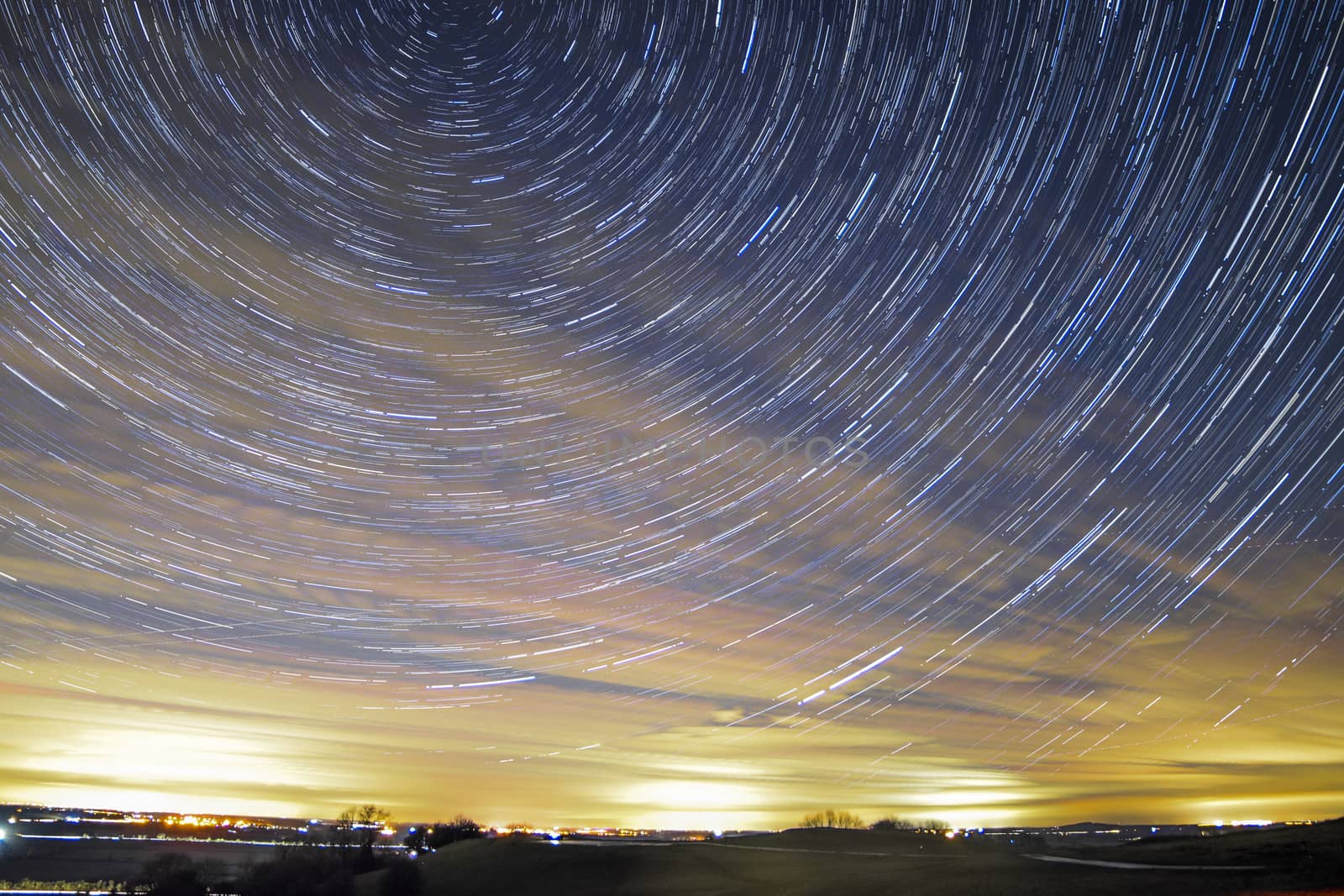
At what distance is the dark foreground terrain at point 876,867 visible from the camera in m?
33.2

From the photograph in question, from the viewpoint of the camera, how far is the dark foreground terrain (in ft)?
109

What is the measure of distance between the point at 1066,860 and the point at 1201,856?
17.5 feet

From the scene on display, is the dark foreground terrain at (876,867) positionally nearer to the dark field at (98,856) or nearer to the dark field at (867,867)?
the dark field at (867,867)

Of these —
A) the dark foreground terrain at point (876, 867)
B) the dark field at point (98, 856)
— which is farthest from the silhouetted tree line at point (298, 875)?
the dark field at point (98, 856)

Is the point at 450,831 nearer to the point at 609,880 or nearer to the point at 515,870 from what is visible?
the point at 515,870

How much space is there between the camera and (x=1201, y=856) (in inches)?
1594

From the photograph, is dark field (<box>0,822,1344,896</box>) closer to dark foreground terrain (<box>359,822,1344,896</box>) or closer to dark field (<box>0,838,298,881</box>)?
dark foreground terrain (<box>359,822,1344,896</box>)

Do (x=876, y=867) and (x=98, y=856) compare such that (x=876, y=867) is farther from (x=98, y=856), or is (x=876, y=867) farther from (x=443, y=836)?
(x=98, y=856)

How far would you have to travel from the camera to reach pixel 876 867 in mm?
44219

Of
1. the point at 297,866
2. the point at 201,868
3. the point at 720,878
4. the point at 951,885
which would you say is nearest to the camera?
the point at 951,885

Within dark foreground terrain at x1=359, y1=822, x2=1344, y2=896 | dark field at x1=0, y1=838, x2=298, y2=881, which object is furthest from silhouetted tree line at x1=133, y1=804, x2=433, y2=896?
dark field at x1=0, y1=838, x2=298, y2=881

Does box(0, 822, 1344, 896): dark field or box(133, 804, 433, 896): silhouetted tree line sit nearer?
box(0, 822, 1344, 896): dark field

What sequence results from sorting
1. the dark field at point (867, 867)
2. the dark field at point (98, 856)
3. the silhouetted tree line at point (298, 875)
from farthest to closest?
the dark field at point (98, 856) → the silhouetted tree line at point (298, 875) → the dark field at point (867, 867)

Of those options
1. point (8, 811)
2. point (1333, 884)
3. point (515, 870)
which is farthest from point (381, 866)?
point (8, 811)
